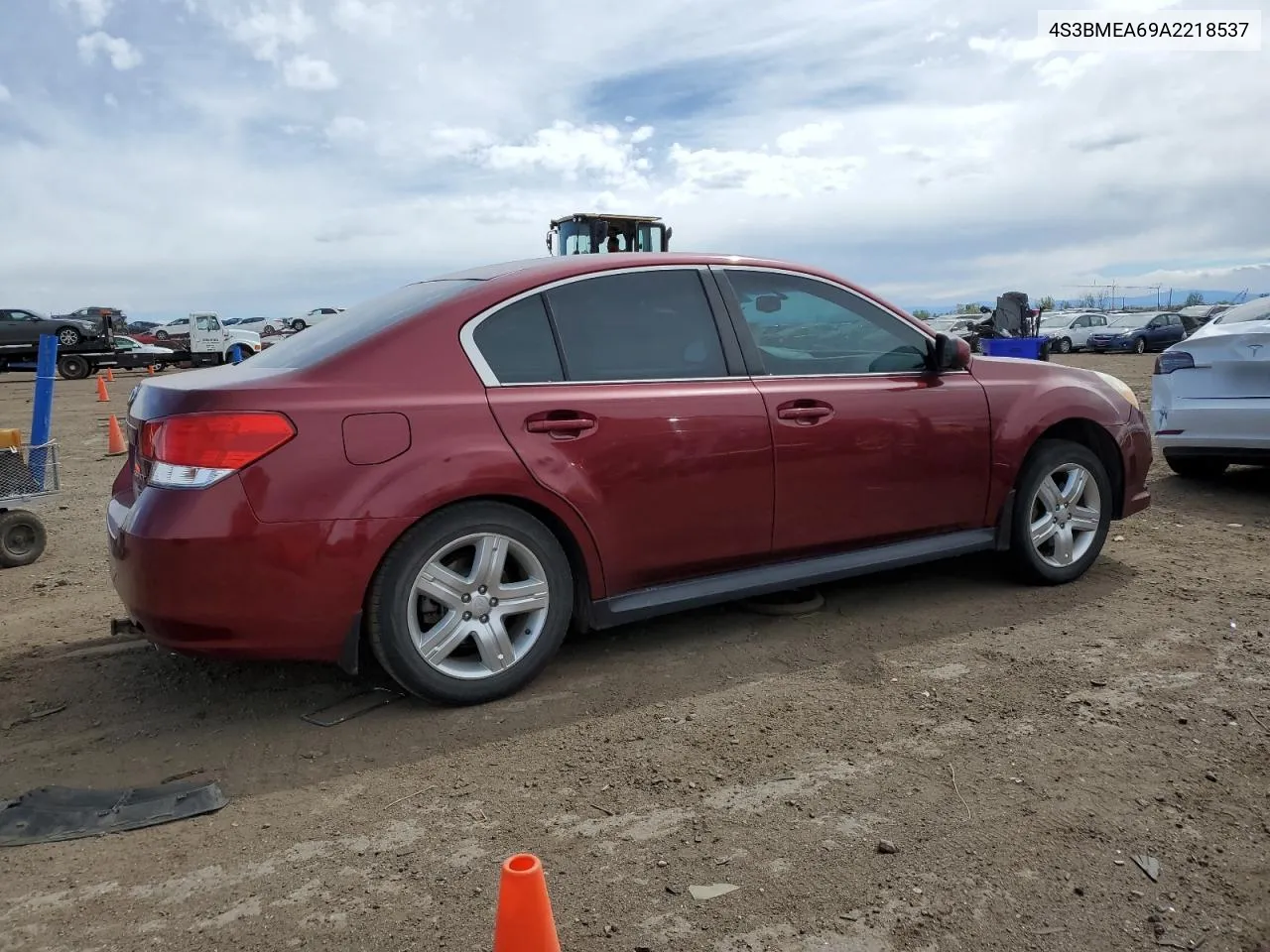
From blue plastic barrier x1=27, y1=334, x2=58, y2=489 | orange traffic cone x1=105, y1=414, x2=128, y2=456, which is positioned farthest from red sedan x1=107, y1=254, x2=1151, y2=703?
orange traffic cone x1=105, y1=414, x2=128, y2=456

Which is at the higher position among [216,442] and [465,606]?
[216,442]

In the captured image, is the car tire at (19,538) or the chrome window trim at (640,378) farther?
the car tire at (19,538)

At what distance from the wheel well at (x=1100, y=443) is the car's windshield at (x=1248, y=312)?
9.50ft

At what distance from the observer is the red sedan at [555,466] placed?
10.3ft

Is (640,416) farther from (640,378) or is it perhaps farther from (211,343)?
(211,343)

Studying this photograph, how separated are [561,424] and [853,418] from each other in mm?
1335

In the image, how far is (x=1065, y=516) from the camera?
480 cm

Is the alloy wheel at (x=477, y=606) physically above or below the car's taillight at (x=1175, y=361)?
below

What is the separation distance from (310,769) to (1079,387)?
393 centimetres

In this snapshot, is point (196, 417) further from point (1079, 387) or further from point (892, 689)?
point (1079, 387)

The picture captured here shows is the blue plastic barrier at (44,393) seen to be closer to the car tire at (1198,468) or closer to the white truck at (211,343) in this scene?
the car tire at (1198,468)

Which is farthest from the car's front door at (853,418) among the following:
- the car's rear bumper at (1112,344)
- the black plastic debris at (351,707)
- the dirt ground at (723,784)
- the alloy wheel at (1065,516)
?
the car's rear bumper at (1112,344)

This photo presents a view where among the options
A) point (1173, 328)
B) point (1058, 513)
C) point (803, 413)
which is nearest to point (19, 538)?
point (803, 413)

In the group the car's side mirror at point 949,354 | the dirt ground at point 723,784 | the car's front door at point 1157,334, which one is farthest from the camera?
the car's front door at point 1157,334
